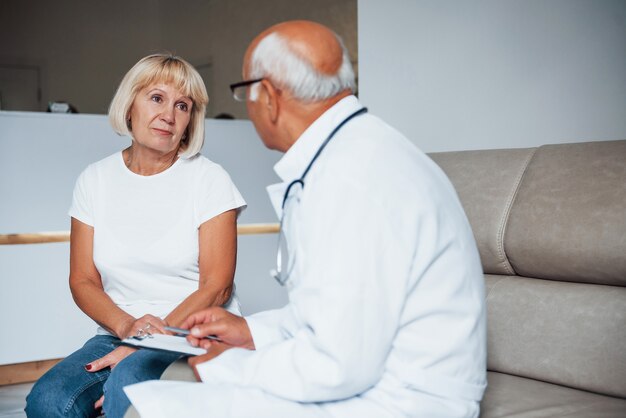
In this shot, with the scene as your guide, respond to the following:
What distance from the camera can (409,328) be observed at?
3.45 feet

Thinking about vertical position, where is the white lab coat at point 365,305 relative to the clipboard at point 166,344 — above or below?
above

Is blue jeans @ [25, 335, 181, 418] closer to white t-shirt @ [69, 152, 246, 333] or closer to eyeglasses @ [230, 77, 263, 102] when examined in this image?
white t-shirt @ [69, 152, 246, 333]

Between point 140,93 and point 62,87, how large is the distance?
656cm

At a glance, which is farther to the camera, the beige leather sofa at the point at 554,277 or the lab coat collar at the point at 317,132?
the beige leather sofa at the point at 554,277

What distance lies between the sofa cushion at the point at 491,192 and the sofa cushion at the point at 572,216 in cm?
2

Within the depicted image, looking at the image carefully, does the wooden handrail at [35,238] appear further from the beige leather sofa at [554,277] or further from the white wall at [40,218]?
the beige leather sofa at [554,277]

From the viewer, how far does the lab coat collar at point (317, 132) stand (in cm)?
113

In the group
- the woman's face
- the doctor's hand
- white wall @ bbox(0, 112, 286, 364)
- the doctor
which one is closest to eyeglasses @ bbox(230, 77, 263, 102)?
the doctor

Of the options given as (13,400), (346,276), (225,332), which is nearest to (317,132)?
(346,276)

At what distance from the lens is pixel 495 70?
2.56 m

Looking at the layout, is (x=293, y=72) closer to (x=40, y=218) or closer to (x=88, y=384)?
(x=88, y=384)

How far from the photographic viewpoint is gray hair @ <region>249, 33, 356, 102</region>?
43.6 inches

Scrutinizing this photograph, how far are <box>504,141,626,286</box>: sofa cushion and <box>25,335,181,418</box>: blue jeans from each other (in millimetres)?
959

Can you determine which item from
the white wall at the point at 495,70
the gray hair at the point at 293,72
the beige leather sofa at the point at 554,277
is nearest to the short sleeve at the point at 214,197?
the beige leather sofa at the point at 554,277
